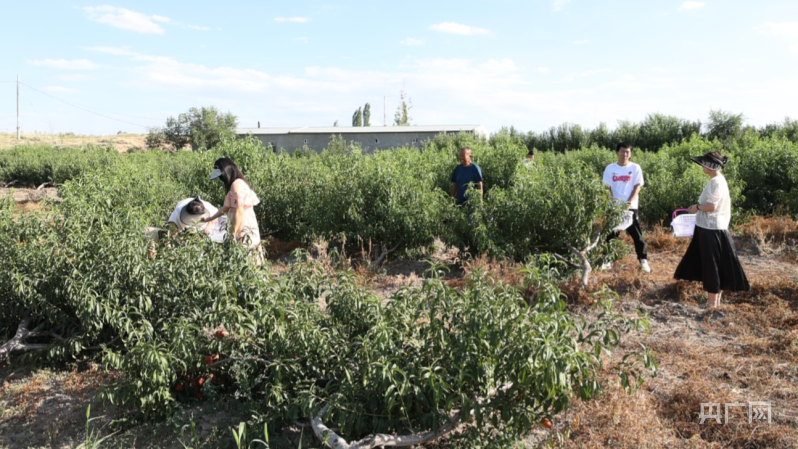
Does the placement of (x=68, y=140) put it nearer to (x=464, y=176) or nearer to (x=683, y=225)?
(x=464, y=176)

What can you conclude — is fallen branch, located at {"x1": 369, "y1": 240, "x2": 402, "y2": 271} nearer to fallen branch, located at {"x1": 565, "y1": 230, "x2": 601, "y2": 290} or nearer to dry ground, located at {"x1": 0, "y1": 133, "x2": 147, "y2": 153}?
fallen branch, located at {"x1": 565, "y1": 230, "x2": 601, "y2": 290}

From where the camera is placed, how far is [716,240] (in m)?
5.14

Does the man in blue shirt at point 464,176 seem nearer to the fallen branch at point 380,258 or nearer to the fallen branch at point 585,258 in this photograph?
the fallen branch at point 380,258

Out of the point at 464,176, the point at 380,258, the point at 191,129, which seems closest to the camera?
the point at 380,258

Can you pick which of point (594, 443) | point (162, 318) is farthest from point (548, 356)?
point (162, 318)

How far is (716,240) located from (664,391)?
201cm

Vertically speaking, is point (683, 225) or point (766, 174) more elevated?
point (766, 174)

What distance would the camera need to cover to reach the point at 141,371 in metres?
3.14

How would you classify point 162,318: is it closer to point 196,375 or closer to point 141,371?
point 196,375

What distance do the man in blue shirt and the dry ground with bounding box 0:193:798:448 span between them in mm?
2059

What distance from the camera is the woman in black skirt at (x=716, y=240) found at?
505cm

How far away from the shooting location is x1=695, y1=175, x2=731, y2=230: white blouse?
5.02 metres

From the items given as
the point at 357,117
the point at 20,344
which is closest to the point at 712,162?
the point at 20,344

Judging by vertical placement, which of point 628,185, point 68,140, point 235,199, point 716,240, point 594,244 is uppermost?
point 68,140
